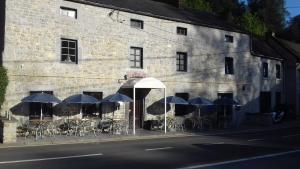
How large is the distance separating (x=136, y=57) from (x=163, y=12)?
441 centimetres

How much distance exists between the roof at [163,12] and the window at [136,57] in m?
2.12

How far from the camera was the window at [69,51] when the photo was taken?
2505cm

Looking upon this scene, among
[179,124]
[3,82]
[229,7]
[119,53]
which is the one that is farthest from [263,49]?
[229,7]

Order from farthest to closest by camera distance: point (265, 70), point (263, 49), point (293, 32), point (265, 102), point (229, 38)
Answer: point (293, 32), point (263, 49), point (265, 102), point (265, 70), point (229, 38)

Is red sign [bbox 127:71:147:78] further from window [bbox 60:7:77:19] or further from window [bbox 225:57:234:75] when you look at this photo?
window [bbox 225:57:234:75]

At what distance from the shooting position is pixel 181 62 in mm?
31703

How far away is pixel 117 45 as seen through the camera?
27297 millimetres

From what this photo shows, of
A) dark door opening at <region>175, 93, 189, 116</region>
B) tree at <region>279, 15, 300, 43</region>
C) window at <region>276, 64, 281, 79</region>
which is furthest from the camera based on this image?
tree at <region>279, 15, 300, 43</region>

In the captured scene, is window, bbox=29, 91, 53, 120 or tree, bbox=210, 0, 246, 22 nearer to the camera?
window, bbox=29, 91, 53, 120

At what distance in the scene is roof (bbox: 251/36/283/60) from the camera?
40188mm

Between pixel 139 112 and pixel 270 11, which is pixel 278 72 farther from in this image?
pixel 270 11

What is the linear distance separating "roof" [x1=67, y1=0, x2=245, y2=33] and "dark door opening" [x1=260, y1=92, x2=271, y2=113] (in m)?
6.88

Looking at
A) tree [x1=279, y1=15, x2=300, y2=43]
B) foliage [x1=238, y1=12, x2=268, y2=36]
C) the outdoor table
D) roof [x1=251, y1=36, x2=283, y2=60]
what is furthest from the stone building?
tree [x1=279, y1=15, x2=300, y2=43]

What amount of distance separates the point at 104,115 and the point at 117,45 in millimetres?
3922
